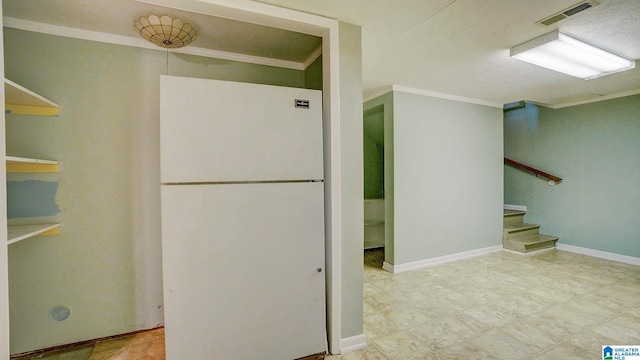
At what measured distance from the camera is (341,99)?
194 centimetres

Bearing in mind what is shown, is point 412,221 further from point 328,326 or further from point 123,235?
point 123,235

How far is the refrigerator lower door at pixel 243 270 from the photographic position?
5.16 feet

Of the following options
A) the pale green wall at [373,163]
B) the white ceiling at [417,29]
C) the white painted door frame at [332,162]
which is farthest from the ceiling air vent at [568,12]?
the pale green wall at [373,163]

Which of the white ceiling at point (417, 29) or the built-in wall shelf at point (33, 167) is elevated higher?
the white ceiling at point (417, 29)

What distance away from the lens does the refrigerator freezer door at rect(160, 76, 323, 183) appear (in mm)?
1567

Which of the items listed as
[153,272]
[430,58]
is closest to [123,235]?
[153,272]

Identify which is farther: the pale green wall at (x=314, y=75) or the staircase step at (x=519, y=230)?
the staircase step at (x=519, y=230)

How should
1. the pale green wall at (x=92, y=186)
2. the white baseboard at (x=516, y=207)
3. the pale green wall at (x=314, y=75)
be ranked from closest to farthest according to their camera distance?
the pale green wall at (x=92, y=186) < the pale green wall at (x=314, y=75) < the white baseboard at (x=516, y=207)

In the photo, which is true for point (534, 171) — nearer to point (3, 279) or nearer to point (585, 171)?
point (585, 171)

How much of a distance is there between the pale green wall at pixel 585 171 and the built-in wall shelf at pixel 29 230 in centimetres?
650

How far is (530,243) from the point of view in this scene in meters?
4.25

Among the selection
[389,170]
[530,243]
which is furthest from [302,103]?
[530,243]
